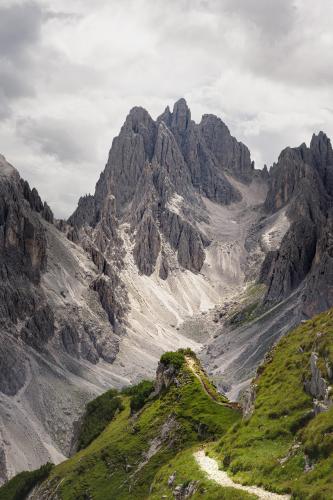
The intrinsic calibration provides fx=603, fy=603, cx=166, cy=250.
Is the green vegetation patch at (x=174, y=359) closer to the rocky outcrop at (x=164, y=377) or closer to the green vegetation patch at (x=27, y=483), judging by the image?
the rocky outcrop at (x=164, y=377)

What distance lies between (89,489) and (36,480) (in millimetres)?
21361

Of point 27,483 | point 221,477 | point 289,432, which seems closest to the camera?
point 289,432

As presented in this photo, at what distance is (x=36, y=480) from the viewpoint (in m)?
76.3

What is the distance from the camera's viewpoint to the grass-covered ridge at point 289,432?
3009 centimetres

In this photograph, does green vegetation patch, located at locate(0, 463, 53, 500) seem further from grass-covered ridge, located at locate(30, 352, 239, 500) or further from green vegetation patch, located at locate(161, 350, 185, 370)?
green vegetation patch, located at locate(161, 350, 185, 370)

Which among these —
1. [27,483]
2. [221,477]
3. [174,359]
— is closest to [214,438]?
[174,359]

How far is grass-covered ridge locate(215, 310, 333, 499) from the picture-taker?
3009 cm

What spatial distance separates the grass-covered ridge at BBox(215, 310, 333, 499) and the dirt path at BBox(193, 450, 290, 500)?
0.41 metres

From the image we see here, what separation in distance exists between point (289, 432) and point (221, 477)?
16.2ft

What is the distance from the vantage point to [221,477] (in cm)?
3634

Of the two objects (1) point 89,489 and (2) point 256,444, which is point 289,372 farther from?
(1) point 89,489

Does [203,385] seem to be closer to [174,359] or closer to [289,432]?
[174,359]

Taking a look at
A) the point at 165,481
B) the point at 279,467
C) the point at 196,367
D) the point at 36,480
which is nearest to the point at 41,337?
the point at 36,480

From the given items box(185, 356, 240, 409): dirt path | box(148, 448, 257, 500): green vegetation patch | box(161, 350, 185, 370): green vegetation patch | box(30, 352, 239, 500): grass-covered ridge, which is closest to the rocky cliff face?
box(30, 352, 239, 500): grass-covered ridge
